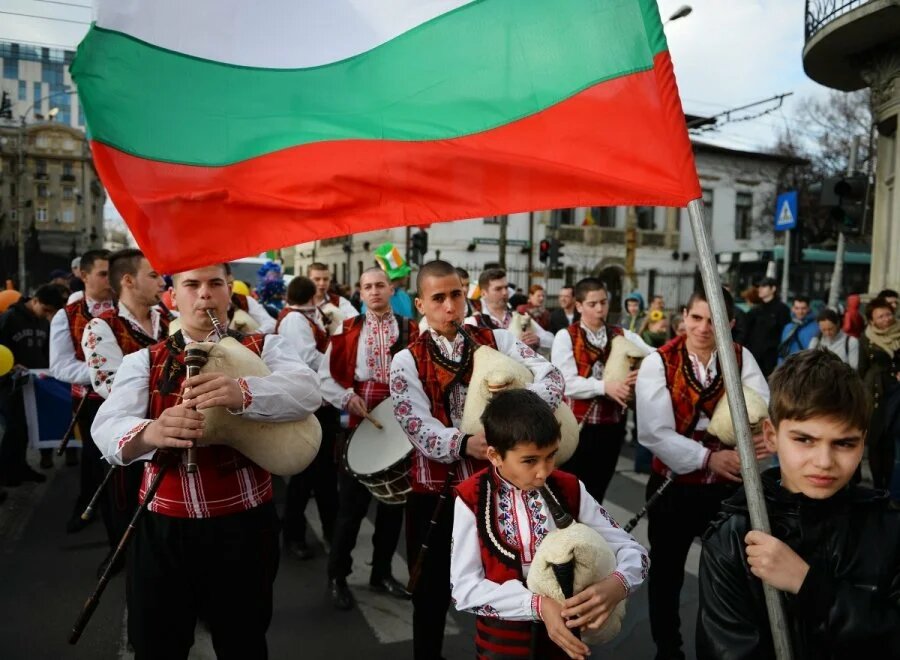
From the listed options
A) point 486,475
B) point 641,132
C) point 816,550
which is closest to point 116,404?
point 486,475

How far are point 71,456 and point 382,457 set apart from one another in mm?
5745

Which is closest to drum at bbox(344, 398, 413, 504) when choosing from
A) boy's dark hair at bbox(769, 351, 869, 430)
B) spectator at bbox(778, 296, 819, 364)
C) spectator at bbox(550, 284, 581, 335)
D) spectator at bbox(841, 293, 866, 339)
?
boy's dark hair at bbox(769, 351, 869, 430)

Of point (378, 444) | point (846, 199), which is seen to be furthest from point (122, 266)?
point (846, 199)

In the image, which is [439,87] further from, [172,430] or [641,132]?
[172,430]

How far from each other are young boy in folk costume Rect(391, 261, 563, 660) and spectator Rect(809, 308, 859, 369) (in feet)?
19.7

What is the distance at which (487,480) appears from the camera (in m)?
2.48

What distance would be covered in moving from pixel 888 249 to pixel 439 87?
11.0 m

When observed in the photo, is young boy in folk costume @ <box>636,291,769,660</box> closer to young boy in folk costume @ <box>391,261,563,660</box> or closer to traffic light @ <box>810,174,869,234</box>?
young boy in folk costume @ <box>391,261,563,660</box>

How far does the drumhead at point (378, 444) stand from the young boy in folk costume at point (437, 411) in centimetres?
26

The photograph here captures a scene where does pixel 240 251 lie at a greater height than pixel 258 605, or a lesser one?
greater

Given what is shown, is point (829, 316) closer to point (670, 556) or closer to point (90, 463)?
point (670, 556)

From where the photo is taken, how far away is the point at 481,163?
2445 millimetres

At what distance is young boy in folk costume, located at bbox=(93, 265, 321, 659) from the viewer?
2475 mm

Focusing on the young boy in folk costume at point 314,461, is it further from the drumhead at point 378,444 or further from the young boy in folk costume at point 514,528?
the young boy in folk costume at point 514,528
